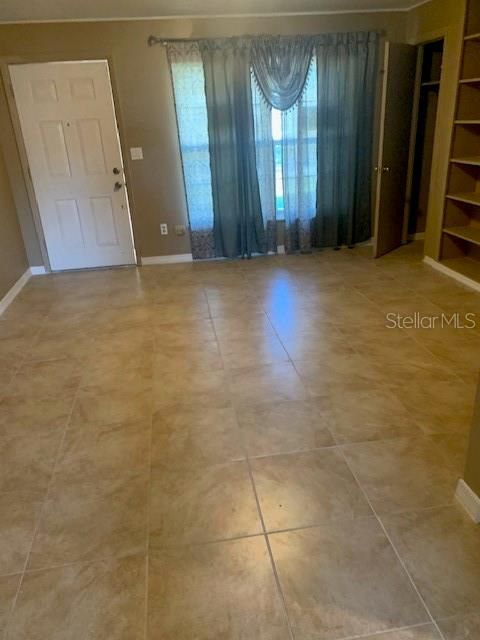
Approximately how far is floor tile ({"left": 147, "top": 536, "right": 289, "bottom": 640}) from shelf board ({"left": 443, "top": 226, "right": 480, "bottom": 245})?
3.25 meters

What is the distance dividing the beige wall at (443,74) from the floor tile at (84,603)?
3880mm

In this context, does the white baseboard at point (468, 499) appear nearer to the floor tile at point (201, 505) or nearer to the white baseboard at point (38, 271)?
the floor tile at point (201, 505)

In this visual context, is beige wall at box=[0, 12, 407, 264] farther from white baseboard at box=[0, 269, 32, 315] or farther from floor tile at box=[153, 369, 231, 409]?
floor tile at box=[153, 369, 231, 409]

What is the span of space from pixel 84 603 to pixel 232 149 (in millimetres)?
4005

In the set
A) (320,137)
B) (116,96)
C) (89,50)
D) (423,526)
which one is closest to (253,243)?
(320,137)

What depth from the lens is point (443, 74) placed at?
3838 millimetres

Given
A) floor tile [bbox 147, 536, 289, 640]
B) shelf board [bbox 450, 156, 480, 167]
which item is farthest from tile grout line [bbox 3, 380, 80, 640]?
shelf board [bbox 450, 156, 480, 167]

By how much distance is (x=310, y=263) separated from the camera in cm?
470

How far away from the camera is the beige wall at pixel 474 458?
156 cm

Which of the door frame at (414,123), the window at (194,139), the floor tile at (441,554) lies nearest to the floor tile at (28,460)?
the floor tile at (441,554)

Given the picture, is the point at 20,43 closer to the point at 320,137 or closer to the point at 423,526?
the point at 320,137

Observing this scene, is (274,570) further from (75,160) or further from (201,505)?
(75,160)

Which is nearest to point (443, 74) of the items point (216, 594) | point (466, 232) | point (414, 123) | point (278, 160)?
point (414, 123)

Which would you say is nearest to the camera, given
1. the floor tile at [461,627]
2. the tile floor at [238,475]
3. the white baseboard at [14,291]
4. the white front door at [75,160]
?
the floor tile at [461,627]
